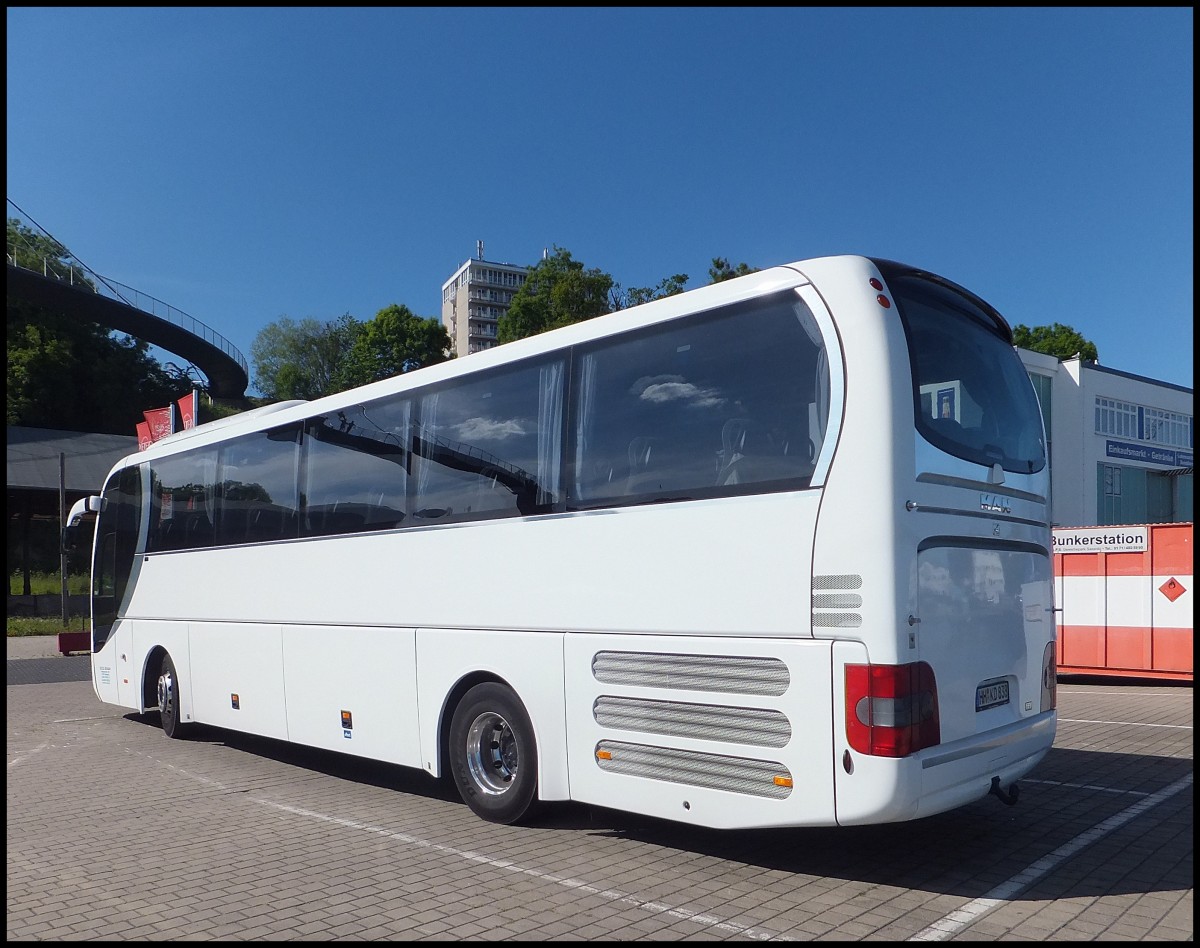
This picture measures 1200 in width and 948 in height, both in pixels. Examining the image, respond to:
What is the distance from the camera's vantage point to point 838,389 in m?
5.45

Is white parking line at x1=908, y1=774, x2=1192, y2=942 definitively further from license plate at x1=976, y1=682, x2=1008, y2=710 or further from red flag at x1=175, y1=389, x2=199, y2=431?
red flag at x1=175, y1=389, x2=199, y2=431

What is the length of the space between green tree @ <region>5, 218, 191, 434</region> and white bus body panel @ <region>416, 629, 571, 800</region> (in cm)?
5673

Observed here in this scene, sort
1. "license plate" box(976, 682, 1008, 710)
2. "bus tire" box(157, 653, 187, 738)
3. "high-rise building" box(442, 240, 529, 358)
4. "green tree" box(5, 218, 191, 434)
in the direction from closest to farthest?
"license plate" box(976, 682, 1008, 710), "bus tire" box(157, 653, 187, 738), "green tree" box(5, 218, 191, 434), "high-rise building" box(442, 240, 529, 358)

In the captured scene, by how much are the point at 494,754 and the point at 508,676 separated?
0.70m

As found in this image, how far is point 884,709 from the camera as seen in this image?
5.16 metres

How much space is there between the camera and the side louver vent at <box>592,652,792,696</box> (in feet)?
18.3

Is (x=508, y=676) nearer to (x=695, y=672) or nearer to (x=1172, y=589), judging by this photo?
(x=695, y=672)

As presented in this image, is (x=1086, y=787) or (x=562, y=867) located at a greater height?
→ (x=562, y=867)

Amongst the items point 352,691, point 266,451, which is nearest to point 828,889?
point 352,691

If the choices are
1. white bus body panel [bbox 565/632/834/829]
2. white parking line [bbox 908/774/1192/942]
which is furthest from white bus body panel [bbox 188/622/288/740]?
white parking line [bbox 908/774/1192/942]

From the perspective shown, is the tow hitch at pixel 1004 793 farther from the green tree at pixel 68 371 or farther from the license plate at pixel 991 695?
the green tree at pixel 68 371

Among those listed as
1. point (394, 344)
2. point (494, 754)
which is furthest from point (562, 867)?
point (394, 344)

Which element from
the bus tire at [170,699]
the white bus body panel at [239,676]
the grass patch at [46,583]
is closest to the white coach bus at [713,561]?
the white bus body panel at [239,676]

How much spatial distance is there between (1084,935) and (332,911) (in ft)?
12.4
